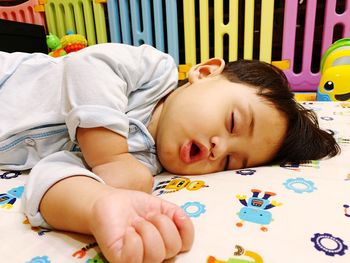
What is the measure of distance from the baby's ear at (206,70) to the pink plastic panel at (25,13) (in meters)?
1.72

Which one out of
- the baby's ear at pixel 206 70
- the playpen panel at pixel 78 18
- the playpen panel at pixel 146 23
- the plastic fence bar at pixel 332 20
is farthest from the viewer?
the playpen panel at pixel 78 18

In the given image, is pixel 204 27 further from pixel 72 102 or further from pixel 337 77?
pixel 72 102

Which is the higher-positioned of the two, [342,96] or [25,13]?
[25,13]

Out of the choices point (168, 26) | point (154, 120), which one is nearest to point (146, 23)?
point (168, 26)

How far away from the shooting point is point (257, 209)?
425 mm

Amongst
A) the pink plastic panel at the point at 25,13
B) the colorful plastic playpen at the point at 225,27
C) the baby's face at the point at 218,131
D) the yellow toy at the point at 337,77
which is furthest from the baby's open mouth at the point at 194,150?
the pink plastic panel at the point at 25,13

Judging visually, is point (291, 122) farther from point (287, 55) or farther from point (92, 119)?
point (287, 55)

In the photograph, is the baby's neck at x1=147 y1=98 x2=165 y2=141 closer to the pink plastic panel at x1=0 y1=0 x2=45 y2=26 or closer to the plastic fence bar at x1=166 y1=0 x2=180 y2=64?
the plastic fence bar at x1=166 y1=0 x2=180 y2=64

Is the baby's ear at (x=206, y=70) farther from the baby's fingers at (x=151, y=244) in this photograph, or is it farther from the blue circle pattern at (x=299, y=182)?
the baby's fingers at (x=151, y=244)

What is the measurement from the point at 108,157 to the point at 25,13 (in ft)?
6.51

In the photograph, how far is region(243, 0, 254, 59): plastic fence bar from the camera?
165cm

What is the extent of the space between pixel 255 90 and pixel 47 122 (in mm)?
413

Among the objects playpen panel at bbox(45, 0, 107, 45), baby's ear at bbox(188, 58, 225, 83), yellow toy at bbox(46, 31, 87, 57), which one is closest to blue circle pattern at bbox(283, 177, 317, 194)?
baby's ear at bbox(188, 58, 225, 83)

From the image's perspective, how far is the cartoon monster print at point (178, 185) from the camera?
521mm
